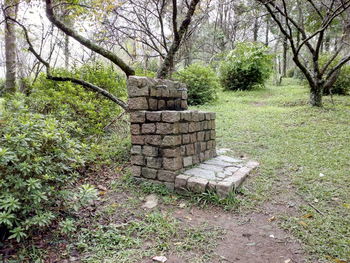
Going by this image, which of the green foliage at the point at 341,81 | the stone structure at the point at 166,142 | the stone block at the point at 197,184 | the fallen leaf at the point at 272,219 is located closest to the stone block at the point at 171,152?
the stone structure at the point at 166,142

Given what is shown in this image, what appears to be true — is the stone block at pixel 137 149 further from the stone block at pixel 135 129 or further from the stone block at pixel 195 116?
the stone block at pixel 195 116

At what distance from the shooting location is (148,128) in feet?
9.13

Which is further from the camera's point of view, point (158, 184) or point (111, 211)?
point (158, 184)

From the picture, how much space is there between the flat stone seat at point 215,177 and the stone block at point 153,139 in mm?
436


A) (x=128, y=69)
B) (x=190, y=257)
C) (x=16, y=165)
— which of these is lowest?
(x=190, y=257)

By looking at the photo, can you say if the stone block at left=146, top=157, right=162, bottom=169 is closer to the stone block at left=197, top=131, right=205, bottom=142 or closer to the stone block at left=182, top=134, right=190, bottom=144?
the stone block at left=182, top=134, right=190, bottom=144

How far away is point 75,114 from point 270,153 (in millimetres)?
3218

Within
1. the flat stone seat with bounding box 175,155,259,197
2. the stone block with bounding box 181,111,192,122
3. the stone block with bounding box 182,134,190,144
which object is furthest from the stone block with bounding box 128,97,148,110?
the flat stone seat with bounding box 175,155,259,197

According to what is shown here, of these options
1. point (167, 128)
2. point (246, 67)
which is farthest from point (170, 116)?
point (246, 67)

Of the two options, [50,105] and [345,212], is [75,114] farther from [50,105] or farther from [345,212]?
[345,212]

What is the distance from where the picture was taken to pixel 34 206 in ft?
5.54

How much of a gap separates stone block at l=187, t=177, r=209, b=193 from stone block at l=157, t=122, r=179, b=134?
0.55m

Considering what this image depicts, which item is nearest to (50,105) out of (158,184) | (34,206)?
(158,184)

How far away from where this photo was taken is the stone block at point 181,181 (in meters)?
2.64
